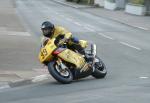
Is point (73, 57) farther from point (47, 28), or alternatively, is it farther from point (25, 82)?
point (25, 82)

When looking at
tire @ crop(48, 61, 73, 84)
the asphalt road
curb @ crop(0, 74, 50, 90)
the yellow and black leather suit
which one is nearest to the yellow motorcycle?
tire @ crop(48, 61, 73, 84)

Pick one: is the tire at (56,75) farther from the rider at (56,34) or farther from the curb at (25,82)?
the curb at (25,82)

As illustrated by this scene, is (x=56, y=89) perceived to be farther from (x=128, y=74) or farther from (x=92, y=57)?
(x=128, y=74)

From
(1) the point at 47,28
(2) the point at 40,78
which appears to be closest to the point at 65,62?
(1) the point at 47,28

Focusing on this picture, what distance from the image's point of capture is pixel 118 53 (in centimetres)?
2169

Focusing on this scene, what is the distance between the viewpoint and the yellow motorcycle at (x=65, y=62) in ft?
45.8

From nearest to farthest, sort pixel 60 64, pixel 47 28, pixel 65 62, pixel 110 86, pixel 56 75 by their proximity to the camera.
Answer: pixel 110 86 < pixel 56 75 < pixel 60 64 < pixel 47 28 < pixel 65 62

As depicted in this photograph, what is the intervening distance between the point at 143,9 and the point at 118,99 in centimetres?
3845

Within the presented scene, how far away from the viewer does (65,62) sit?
14273 mm

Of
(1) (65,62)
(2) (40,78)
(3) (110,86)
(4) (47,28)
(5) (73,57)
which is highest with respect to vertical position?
(4) (47,28)

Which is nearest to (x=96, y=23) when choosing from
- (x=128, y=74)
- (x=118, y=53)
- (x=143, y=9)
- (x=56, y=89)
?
(x=143, y=9)

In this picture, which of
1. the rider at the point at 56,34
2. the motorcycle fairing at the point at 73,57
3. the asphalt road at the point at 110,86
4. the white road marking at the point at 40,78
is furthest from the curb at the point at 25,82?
the motorcycle fairing at the point at 73,57

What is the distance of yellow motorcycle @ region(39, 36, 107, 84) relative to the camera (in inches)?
549

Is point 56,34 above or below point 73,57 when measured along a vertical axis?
above
